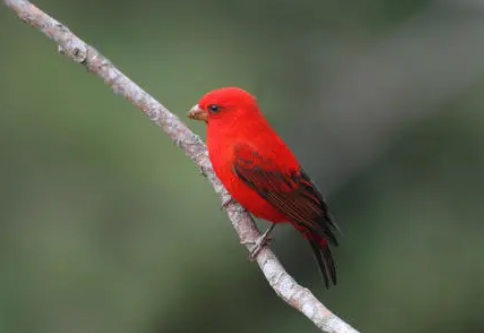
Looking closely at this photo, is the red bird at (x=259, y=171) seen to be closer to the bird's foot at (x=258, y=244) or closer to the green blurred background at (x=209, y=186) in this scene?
the bird's foot at (x=258, y=244)

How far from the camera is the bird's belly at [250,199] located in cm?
490

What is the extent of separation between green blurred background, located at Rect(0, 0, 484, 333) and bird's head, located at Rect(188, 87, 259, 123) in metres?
1.62

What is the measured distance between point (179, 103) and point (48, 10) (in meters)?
2.24

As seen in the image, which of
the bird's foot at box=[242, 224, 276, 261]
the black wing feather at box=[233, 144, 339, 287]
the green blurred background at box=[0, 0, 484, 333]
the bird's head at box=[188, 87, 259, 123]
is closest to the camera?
the bird's foot at box=[242, 224, 276, 261]

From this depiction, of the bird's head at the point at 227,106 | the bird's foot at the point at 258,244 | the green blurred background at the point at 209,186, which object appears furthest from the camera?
the green blurred background at the point at 209,186

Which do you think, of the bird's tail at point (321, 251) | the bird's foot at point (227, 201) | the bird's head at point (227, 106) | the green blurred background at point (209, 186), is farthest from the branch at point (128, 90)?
the green blurred background at point (209, 186)

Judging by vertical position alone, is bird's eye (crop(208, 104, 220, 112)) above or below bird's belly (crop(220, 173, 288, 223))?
above

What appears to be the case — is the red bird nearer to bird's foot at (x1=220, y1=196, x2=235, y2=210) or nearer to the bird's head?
the bird's head

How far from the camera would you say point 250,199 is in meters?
4.93

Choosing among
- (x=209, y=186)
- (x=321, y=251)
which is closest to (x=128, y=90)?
(x=321, y=251)

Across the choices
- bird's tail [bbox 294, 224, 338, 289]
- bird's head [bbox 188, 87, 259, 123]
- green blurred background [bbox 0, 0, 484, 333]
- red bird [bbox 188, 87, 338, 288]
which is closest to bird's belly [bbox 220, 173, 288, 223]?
red bird [bbox 188, 87, 338, 288]

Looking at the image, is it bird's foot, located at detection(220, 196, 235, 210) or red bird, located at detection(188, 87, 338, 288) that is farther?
bird's foot, located at detection(220, 196, 235, 210)

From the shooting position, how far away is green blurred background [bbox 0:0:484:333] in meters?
7.21

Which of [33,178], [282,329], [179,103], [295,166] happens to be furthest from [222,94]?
[33,178]
